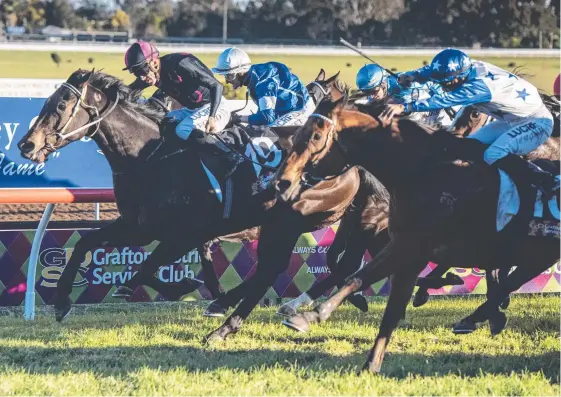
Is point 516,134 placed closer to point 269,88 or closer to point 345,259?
point 269,88

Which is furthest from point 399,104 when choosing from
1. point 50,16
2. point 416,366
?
point 50,16

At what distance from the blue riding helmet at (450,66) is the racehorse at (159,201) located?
1639mm

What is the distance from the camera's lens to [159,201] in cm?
695

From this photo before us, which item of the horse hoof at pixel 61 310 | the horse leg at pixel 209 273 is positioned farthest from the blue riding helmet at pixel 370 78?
the horse hoof at pixel 61 310

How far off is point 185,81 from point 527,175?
9.16ft

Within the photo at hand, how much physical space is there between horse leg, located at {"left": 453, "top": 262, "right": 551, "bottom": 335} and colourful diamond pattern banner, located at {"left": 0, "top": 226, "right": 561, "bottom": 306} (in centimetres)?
261

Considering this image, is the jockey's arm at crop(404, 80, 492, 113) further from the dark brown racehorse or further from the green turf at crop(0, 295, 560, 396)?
the green turf at crop(0, 295, 560, 396)

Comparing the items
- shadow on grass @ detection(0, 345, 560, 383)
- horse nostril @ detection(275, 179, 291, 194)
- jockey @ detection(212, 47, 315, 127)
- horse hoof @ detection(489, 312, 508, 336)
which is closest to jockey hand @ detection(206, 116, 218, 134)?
jockey @ detection(212, 47, 315, 127)

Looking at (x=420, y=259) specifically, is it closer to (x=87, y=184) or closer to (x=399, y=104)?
(x=399, y=104)

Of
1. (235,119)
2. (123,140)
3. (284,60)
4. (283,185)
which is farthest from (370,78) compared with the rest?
(284,60)

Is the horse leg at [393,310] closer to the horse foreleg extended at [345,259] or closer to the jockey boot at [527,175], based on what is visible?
the jockey boot at [527,175]

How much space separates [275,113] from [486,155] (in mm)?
2015

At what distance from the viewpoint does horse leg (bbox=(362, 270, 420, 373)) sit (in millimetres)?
5520

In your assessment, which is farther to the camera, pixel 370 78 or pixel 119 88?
pixel 370 78
